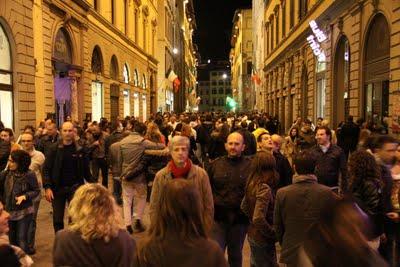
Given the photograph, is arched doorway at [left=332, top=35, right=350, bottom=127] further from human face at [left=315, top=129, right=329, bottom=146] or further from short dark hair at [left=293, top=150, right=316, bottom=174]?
short dark hair at [left=293, top=150, right=316, bottom=174]

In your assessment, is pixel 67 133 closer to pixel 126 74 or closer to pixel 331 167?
pixel 331 167

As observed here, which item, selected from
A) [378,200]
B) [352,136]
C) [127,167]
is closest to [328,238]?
[378,200]

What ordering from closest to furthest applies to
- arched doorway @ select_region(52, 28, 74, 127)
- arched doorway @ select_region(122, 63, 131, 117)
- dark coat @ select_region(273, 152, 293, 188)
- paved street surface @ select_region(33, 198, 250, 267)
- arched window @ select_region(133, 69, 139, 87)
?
dark coat @ select_region(273, 152, 293, 188), paved street surface @ select_region(33, 198, 250, 267), arched doorway @ select_region(52, 28, 74, 127), arched doorway @ select_region(122, 63, 131, 117), arched window @ select_region(133, 69, 139, 87)

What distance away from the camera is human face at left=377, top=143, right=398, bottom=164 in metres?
6.07

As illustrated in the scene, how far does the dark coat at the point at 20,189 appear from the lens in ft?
21.9

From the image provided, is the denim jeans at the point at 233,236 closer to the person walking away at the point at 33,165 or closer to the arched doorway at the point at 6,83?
the person walking away at the point at 33,165

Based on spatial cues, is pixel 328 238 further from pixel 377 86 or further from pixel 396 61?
pixel 377 86

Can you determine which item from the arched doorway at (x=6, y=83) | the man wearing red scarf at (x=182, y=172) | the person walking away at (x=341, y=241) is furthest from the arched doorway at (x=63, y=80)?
the person walking away at (x=341, y=241)

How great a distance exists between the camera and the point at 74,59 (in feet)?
75.1

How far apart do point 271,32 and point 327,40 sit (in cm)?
2571

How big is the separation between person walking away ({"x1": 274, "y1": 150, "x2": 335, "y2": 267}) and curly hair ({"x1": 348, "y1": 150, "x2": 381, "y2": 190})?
43.4 inches

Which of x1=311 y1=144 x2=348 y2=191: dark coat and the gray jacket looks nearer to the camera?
x1=311 y1=144 x2=348 y2=191: dark coat

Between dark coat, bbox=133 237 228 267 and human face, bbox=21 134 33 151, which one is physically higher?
human face, bbox=21 134 33 151

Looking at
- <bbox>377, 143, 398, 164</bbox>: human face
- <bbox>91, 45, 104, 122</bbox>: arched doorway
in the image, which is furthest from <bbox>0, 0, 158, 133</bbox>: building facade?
<bbox>377, 143, 398, 164</bbox>: human face
